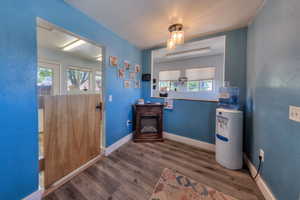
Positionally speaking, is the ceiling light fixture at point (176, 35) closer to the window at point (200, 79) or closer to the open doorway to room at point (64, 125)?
the open doorway to room at point (64, 125)

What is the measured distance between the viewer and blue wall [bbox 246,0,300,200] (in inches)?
38.5

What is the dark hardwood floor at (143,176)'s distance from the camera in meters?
1.37

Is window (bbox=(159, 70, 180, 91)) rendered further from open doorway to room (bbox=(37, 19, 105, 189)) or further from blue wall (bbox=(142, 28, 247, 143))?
open doorway to room (bbox=(37, 19, 105, 189))

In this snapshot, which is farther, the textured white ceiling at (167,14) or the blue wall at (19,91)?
the textured white ceiling at (167,14)

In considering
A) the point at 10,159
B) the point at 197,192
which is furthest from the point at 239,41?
the point at 10,159

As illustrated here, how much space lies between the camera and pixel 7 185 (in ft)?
3.55

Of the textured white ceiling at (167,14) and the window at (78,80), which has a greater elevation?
the textured white ceiling at (167,14)

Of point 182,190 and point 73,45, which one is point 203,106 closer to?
point 182,190

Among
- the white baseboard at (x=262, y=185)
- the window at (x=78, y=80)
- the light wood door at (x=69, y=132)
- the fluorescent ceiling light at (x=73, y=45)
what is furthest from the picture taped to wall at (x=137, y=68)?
the white baseboard at (x=262, y=185)

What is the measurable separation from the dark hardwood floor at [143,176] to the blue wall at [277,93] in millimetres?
401

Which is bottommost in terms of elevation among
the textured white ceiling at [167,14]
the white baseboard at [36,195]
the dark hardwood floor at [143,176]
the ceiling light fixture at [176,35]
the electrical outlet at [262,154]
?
the dark hardwood floor at [143,176]

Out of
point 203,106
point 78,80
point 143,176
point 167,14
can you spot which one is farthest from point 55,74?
point 203,106

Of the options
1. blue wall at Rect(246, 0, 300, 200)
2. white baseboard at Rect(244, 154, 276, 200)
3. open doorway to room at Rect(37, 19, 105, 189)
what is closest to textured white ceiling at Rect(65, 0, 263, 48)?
blue wall at Rect(246, 0, 300, 200)

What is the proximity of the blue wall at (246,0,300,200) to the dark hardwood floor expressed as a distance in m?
0.40
